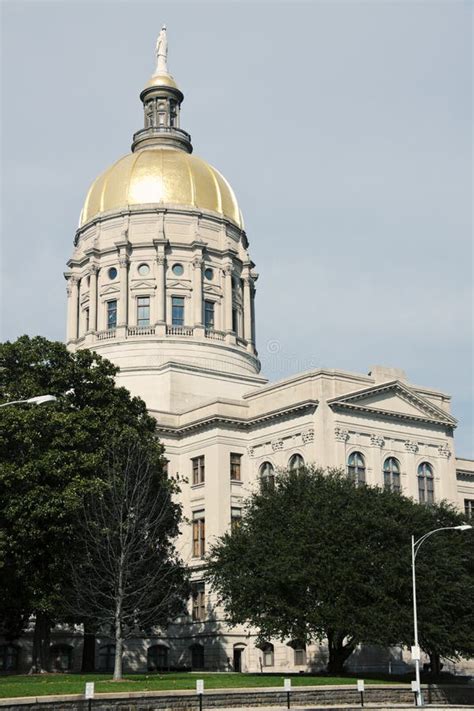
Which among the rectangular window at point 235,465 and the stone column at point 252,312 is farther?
the stone column at point 252,312

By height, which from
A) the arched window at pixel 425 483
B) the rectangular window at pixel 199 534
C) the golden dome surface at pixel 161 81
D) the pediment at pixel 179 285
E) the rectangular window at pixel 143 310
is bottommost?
the rectangular window at pixel 199 534

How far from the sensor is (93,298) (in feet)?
288

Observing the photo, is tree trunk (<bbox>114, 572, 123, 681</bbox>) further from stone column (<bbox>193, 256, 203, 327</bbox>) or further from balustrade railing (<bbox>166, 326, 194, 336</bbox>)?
stone column (<bbox>193, 256, 203, 327</bbox>)

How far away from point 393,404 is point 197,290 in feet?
74.2

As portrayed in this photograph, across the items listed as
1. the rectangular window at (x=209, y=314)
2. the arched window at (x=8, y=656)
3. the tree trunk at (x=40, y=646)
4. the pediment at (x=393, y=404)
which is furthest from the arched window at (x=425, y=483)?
the tree trunk at (x=40, y=646)

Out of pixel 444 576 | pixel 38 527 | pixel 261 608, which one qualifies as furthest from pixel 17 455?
pixel 444 576

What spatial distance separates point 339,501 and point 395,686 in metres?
10.7

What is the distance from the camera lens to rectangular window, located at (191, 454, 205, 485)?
71.2m

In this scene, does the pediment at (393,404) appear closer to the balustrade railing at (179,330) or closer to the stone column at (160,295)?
the balustrade railing at (179,330)

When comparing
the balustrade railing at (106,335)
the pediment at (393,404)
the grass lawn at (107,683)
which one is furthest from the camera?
the balustrade railing at (106,335)

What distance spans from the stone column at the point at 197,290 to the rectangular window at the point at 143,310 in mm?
3797

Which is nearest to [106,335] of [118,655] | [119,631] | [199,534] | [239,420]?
[239,420]

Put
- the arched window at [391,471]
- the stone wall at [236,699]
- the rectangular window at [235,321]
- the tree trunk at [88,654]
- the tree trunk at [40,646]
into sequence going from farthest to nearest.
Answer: the rectangular window at [235,321] < the arched window at [391,471] < the tree trunk at [88,654] < the tree trunk at [40,646] < the stone wall at [236,699]

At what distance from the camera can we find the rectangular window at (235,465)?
2763 inches
